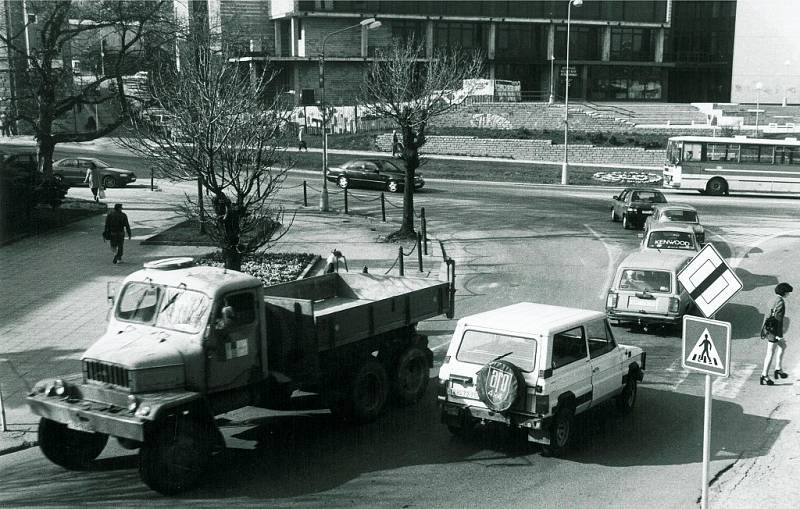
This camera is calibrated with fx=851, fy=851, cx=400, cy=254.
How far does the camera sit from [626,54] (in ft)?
273

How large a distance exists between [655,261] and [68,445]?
12.4 metres

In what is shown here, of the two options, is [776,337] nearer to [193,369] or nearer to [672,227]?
[193,369]

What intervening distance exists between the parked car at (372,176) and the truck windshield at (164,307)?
2826cm

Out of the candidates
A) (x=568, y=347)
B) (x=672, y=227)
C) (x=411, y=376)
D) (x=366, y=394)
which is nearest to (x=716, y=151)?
(x=672, y=227)

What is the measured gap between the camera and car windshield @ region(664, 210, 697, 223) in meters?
26.0

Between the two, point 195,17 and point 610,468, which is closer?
point 610,468

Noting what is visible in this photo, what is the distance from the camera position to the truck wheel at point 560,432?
1036 centimetres

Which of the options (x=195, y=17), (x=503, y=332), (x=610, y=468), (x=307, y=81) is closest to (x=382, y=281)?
(x=503, y=332)

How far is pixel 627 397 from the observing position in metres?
12.1

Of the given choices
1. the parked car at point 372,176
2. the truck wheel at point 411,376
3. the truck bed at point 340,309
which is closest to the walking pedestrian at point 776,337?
the truck bed at point 340,309

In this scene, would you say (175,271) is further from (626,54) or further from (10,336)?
(626,54)

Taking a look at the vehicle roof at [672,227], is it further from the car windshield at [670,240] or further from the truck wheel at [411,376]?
the truck wheel at [411,376]

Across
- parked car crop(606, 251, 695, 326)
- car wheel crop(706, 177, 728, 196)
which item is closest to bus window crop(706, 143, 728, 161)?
car wheel crop(706, 177, 728, 196)

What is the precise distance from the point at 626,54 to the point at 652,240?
215ft
